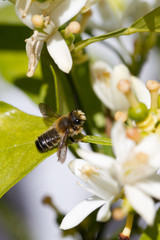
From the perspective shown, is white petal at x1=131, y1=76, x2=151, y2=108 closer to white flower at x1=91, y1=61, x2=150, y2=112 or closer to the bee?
white flower at x1=91, y1=61, x2=150, y2=112

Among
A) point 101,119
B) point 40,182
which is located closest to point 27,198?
point 40,182

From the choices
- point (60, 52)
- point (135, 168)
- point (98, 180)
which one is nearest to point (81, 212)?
point (98, 180)

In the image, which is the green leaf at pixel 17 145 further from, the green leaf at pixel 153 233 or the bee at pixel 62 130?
the green leaf at pixel 153 233

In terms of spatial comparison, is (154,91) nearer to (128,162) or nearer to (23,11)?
(128,162)

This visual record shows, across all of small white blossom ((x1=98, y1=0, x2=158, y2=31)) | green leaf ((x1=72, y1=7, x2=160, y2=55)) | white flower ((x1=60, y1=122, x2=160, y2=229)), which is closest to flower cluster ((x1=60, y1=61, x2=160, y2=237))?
white flower ((x1=60, y1=122, x2=160, y2=229))

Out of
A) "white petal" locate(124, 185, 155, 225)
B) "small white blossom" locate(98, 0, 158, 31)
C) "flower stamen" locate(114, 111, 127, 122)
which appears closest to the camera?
"white petal" locate(124, 185, 155, 225)
